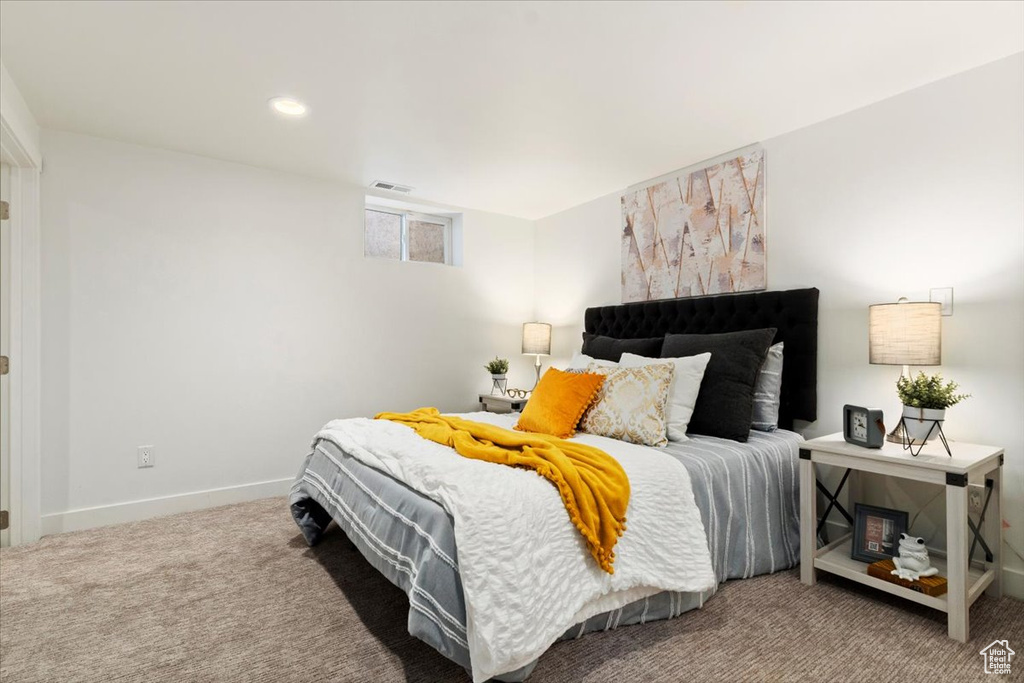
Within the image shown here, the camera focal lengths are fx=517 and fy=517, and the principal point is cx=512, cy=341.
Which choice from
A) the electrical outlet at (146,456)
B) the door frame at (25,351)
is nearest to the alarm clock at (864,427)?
the electrical outlet at (146,456)

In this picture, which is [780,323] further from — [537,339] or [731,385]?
[537,339]

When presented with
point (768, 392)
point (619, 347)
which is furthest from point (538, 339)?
point (768, 392)

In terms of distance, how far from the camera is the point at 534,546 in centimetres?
159

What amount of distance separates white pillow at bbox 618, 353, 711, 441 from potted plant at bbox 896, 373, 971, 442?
0.86 m

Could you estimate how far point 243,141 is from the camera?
3172mm

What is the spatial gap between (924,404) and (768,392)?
0.71m

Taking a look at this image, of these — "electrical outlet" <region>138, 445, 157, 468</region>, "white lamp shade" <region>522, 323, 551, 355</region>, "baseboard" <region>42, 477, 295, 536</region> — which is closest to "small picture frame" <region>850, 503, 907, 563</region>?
"white lamp shade" <region>522, 323, 551, 355</region>

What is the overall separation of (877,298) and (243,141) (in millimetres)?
3695

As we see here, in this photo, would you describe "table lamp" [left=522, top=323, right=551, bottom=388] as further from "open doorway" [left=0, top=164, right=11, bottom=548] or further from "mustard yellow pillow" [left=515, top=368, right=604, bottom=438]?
"open doorway" [left=0, top=164, right=11, bottom=548]

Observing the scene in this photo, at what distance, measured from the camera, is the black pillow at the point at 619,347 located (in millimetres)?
3314

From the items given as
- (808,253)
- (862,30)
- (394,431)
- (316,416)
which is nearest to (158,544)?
(316,416)

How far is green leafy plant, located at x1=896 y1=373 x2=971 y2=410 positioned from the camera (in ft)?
7.16

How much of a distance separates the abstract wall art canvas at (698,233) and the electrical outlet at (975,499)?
1415mm

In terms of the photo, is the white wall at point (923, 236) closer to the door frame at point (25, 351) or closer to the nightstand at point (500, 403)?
the nightstand at point (500, 403)
